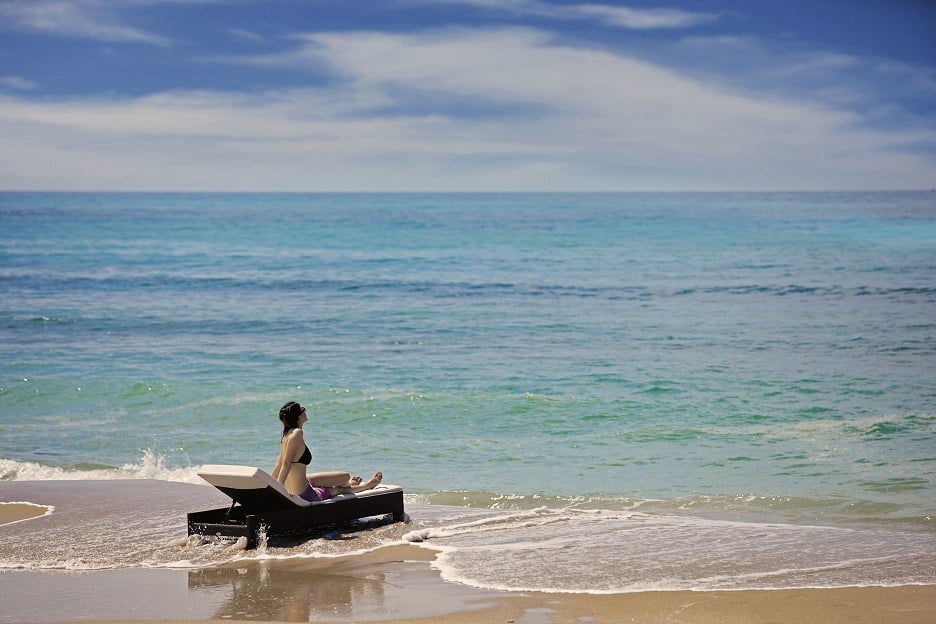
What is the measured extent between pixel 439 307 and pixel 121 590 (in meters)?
21.8

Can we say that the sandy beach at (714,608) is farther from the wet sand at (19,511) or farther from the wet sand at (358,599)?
the wet sand at (19,511)

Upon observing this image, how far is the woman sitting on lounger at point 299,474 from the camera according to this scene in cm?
938

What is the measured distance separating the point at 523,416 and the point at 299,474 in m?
6.61

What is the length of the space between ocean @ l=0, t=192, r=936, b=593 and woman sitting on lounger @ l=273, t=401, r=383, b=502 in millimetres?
537

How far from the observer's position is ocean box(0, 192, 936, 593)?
915cm

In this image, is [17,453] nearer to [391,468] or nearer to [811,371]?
[391,468]

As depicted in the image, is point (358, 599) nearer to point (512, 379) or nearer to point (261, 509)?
point (261, 509)

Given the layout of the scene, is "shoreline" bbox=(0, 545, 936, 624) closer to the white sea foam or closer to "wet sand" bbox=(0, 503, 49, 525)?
"wet sand" bbox=(0, 503, 49, 525)

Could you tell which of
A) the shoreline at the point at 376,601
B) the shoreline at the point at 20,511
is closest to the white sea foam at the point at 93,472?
the shoreline at the point at 20,511

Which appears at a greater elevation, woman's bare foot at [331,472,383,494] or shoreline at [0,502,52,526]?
woman's bare foot at [331,472,383,494]

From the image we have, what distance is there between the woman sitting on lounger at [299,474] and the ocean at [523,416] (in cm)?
54

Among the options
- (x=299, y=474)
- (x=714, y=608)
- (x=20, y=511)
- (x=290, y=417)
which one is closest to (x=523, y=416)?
(x=290, y=417)

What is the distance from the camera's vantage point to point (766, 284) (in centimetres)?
3538

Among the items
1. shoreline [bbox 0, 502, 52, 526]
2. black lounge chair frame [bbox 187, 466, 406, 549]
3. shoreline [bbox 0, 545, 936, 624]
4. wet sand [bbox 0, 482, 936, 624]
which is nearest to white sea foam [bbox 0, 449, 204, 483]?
shoreline [bbox 0, 502, 52, 526]
